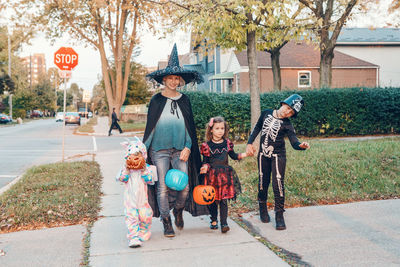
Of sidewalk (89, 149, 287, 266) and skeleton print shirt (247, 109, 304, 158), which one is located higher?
skeleton print shirt (247, 109, 304, 158)

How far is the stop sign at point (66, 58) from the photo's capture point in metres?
12.0

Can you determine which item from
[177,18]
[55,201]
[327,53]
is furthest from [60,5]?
[55,201]

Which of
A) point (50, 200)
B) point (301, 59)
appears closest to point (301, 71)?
point (301, 59)

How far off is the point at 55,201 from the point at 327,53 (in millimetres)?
15376

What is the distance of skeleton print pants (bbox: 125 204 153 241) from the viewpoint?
4.38 metres

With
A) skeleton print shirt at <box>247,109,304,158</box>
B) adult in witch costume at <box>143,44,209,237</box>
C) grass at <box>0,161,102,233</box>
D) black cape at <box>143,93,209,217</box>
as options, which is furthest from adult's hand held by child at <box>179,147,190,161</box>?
grass at <box>0,161,102,233</box>

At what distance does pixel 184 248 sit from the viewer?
429 centimetres

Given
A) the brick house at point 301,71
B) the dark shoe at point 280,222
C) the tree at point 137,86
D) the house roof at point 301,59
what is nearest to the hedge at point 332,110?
the dark shoe at point 280,222

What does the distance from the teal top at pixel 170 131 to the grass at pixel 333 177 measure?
5.78 ft

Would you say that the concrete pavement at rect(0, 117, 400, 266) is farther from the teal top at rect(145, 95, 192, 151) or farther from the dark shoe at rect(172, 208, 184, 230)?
the teal top at rect(145, 95, 192, 151)

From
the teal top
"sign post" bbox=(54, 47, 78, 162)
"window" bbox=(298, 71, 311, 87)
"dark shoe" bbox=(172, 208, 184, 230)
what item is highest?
"window" bbox=(298, 71, 311, 87)

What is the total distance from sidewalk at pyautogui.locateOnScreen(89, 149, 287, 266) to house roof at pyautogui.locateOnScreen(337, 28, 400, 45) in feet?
110

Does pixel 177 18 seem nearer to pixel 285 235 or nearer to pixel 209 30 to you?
pixel 209 30

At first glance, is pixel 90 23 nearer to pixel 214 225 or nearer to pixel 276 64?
pixel 276 64
